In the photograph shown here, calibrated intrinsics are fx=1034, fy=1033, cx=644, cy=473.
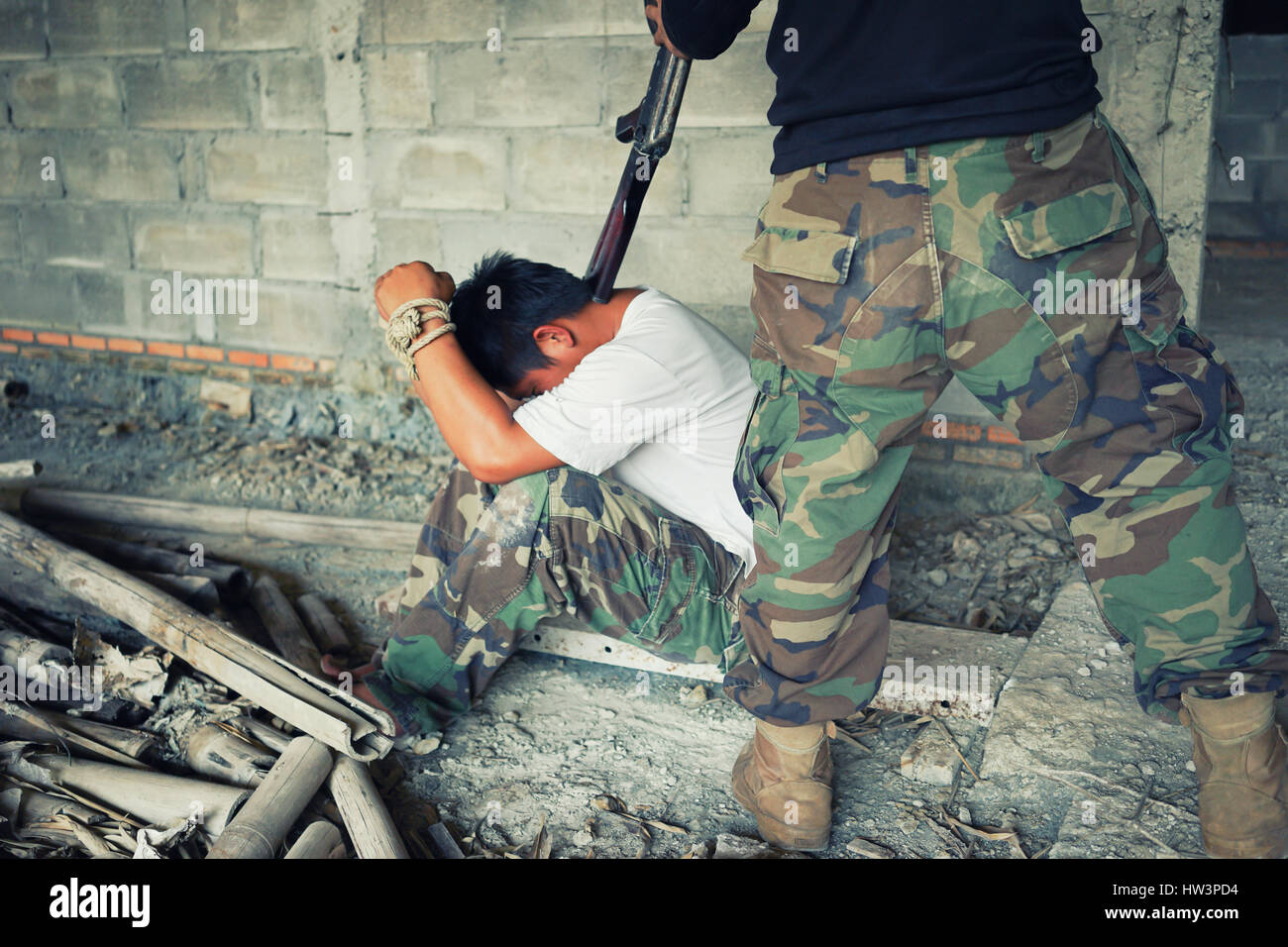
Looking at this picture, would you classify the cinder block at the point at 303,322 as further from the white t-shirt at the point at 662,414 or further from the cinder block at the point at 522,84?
the white t-shirt at the point at 662,414

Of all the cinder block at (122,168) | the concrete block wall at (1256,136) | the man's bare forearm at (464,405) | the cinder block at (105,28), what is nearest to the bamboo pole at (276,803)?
the man's bare forearm at (464,405)

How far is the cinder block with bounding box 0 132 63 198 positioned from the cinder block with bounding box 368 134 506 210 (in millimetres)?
1524

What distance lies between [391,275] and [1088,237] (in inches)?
49.7

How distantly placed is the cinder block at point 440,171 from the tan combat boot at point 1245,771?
8.93ft

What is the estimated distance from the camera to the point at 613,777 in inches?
81.5

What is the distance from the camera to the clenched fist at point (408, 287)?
6.50ft

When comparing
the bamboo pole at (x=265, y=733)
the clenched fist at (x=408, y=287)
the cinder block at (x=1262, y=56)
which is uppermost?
the cinder block at (x=1262, y=56)

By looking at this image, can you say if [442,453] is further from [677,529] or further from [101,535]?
[677,529]

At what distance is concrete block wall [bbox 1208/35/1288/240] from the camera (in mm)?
5805

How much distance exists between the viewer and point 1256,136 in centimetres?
588

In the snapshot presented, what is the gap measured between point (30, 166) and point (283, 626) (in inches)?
113

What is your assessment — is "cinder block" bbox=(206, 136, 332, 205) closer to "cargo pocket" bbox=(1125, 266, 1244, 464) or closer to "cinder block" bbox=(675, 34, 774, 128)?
"cinder block" bbox=(675, 34, 774, 128)

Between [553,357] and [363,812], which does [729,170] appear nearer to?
[553,357]

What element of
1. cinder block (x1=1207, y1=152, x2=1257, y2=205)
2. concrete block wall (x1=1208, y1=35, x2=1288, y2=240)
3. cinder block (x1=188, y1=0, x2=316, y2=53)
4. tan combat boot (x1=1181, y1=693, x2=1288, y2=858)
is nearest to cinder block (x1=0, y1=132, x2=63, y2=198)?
cinder block (x1=188, y1=0, x2=316, y2=53)
